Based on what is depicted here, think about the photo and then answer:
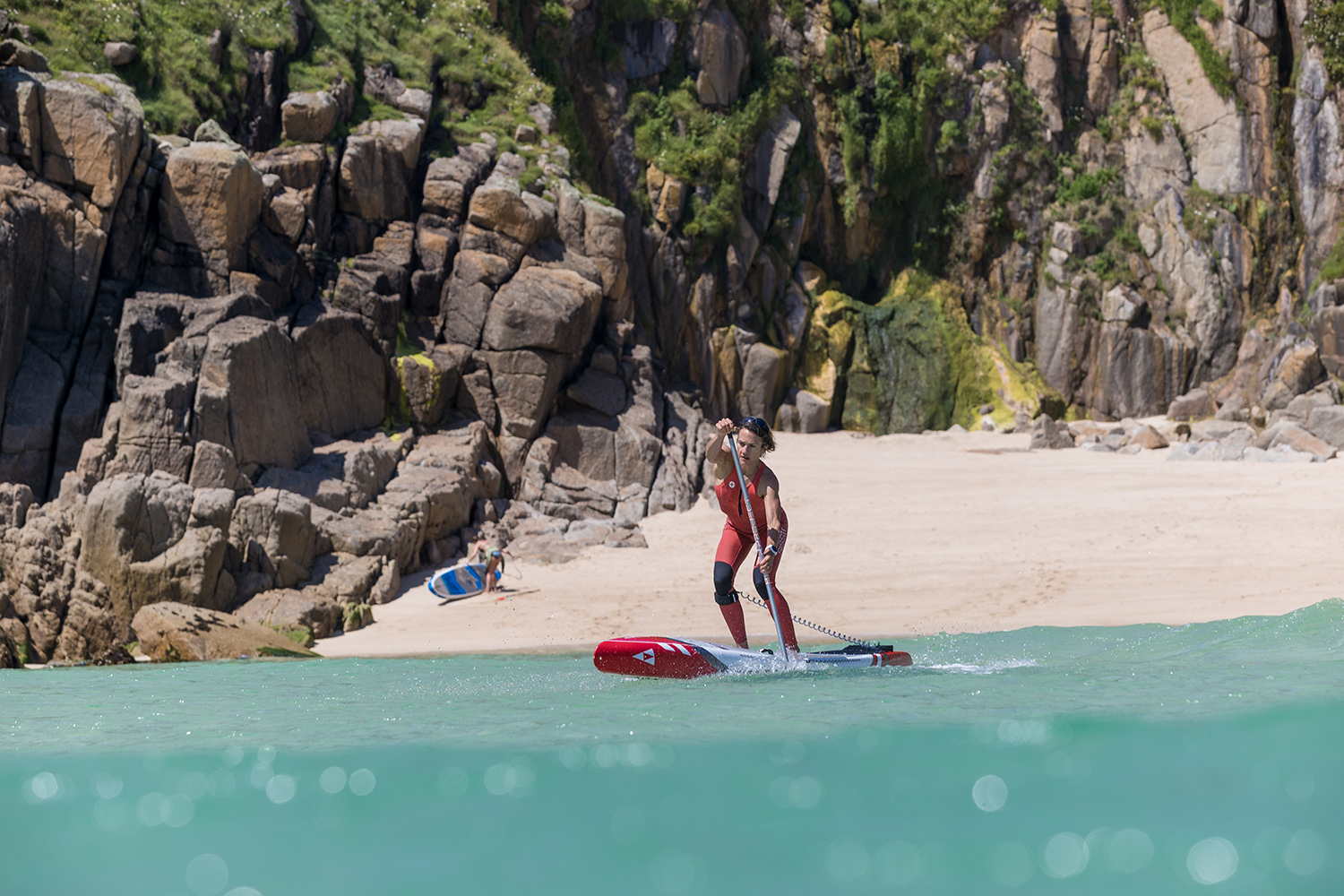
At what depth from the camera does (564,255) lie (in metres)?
17.3

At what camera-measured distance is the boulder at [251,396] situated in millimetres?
12484

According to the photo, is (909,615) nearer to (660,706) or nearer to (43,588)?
(660,706)

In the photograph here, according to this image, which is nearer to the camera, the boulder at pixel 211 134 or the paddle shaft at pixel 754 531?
the paddle shaft at pixel 754 531

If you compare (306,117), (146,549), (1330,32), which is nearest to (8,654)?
(146,549)

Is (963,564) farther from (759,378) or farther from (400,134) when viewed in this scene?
(400,134)

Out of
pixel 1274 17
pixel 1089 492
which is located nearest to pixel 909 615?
pixel 1089 492

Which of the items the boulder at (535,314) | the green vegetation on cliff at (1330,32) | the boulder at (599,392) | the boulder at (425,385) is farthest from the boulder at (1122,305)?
the boulder at (425,385)

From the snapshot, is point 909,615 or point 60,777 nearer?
point 60,777

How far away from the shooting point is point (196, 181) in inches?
558

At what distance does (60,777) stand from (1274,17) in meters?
31.6

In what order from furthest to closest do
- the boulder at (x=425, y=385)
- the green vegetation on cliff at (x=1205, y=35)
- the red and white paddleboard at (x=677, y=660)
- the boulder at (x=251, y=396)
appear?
the green vegetation on cliff at (x=1205, y=35) → the boulder at (x=425, y=385) → the boulder at (x=251, y=396) → the red and white paddleboard at (x=677, y=660)

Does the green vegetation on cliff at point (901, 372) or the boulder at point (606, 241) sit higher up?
the boulder at point (606, 241)

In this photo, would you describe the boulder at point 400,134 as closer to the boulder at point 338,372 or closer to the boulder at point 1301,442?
the boulder at point 338,372

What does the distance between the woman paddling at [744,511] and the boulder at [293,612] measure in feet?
18.5
